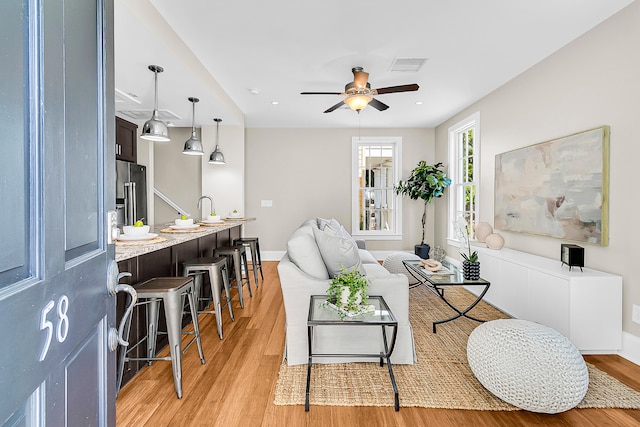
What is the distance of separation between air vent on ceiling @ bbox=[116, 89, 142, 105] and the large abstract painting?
4.55m

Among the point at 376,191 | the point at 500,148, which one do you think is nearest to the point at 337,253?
the point at 500,148

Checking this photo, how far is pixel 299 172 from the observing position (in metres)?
6.45

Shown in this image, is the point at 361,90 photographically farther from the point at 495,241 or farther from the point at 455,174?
the point at 455,174

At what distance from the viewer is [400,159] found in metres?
6.47

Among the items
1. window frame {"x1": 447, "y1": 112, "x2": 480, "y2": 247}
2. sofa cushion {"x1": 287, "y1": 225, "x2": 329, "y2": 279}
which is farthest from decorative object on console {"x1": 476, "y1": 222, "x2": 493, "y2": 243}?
sofa cushion {"x1": 287, "y1": 225, "x2": 329, "y2": 279}

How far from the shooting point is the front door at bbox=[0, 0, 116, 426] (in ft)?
1.70

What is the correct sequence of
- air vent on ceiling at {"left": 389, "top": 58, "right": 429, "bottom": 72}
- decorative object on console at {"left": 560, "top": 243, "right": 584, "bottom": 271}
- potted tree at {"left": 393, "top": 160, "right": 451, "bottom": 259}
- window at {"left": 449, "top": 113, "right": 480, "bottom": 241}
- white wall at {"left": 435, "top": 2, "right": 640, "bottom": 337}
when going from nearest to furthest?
1. white wall at {"left": 435, "top": 2, "right": 640, "bottom": 337}
2. decorative object on console at {"left": 560, "top": 243, "right": 584, "bottom": 271}
3. air vent on ceiling at {"left": 389, "top": 58, "right": 429, "bottom": 72}
4. window at {"left": 449, "top": 113, "right": 480, "bottom": 241}
5. potted tree at {"left": 393, "top": 160, "right": 451, "bottom": 259}

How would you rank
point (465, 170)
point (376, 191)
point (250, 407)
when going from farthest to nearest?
point (376, 191) < point (465, 170) < point (250, 407)

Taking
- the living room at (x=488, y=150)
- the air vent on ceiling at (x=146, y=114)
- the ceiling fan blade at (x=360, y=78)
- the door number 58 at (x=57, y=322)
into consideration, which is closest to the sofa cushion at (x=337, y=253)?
the ceiling fan blade at (x=360, y=78)

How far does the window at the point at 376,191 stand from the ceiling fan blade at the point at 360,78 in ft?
9.71

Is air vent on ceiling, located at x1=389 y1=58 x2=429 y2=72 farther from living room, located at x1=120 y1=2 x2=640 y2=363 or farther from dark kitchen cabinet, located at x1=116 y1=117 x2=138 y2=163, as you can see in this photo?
dark kitchen cabinet, located at x1=116 y1=117 x2=138 y2=163

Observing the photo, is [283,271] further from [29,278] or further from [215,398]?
[29,278]

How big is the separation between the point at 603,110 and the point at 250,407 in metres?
3.44

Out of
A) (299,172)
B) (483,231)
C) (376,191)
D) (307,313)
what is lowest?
(307,313)
